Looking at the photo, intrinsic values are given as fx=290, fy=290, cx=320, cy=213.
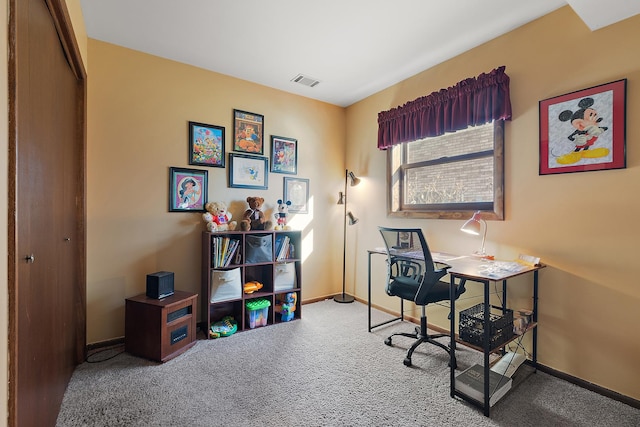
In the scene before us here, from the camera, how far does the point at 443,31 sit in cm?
235

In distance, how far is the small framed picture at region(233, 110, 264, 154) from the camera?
3117 millimetres

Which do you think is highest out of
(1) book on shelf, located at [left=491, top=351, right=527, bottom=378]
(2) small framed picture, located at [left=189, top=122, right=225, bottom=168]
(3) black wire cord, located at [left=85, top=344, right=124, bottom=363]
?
(2) small framed picture, located at [left=189, top=122, right=225, bottom=168]

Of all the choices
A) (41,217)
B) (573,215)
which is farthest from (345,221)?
(41,217)

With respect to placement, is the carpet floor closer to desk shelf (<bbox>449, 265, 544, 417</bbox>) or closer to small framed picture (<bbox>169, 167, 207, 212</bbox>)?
desk shelf (<bbox>449, 265, 544, 417</bbox>)

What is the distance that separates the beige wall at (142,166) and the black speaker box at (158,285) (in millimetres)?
334

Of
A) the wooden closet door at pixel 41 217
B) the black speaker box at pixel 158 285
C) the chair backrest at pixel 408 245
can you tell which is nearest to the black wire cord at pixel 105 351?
the wooden closet door at pixel 41 217

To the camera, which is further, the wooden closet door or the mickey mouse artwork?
the mickey mouse artwork

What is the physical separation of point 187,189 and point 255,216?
709 millimetres

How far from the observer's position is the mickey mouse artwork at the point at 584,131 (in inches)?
74.4

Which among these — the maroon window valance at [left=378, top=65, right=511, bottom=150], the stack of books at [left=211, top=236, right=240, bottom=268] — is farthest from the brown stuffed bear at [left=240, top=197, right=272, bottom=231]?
the maroon window valance at [left=378, top=65, right=511, bottom=150]

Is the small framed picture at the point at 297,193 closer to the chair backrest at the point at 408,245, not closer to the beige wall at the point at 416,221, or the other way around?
the beige wall at the point at 416,221

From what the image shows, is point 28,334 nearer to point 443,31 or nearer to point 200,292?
point 200,292

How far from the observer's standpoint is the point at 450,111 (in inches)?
104

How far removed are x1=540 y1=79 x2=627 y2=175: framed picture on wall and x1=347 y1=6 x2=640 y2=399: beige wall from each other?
5 centimetres
